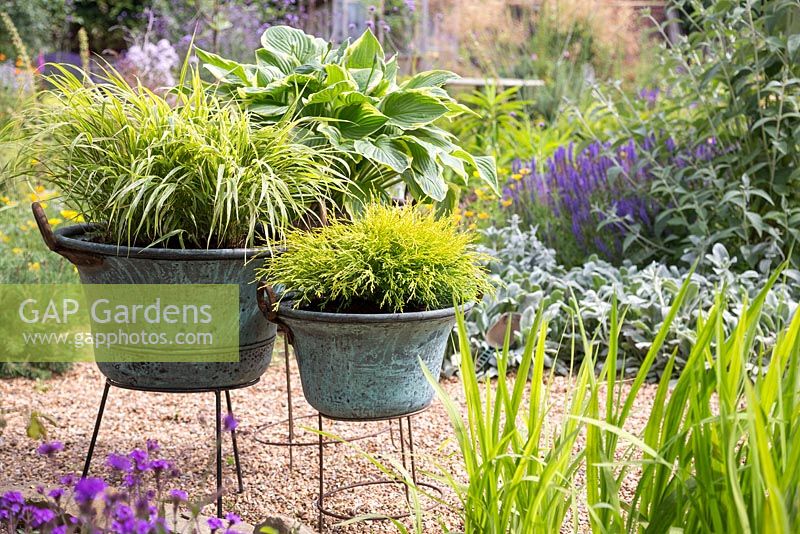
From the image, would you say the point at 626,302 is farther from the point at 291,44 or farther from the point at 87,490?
the point at 87,490

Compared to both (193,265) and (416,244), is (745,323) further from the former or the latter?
(193,265)

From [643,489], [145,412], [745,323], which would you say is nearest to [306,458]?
[145,412]

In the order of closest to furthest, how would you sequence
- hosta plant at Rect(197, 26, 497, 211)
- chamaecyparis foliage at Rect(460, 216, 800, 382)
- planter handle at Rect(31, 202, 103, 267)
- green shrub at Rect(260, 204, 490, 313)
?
green shrub at Rect(260, 204, 490, 313) → planter handle at Rect(31, 202, 103, 267) → hosta plant at Rect(197, 26, 497, 211) → chamaecyparis foliage at Rect(460, 216, 800, 382)

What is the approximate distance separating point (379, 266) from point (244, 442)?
1.11 m

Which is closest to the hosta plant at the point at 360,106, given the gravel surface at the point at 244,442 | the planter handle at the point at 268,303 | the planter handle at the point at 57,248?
the planter handle at the point at 268,303

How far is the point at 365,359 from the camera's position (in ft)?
6.13

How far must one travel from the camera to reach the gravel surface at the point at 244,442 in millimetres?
2248

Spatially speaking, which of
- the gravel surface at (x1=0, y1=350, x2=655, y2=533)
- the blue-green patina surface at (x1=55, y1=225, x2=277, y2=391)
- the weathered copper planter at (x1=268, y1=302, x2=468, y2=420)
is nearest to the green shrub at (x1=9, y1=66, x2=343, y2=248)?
the blue-green patina surface at (x1=55, y1=225, x2=277, y2=391)

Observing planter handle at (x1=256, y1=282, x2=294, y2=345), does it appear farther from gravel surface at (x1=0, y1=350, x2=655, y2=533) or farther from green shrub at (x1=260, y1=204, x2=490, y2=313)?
gravel surface at (x1=0, y1=350, x2=655, y2=533)

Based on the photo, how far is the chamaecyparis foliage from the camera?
3.27 meters

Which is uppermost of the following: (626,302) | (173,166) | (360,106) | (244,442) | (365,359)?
(360,106)

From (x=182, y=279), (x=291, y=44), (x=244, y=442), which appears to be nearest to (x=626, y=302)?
(x=244, y=442)

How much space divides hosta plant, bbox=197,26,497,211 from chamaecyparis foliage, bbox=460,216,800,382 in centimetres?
102

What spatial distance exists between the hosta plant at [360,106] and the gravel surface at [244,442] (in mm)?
687
